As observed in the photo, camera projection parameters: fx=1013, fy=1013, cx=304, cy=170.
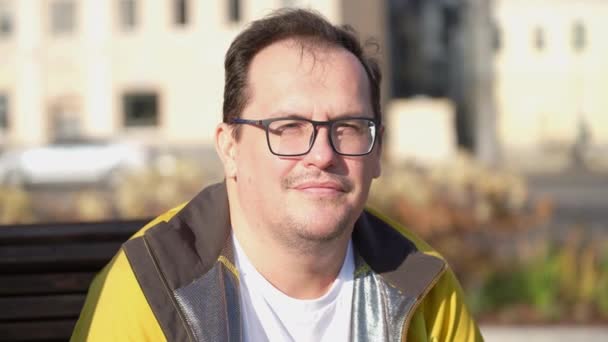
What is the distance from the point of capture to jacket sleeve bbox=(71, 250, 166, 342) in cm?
257

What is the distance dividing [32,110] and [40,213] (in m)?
30.2

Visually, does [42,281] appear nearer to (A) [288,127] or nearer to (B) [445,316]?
(A) [288,127]

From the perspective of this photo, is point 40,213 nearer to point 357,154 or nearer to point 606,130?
point 357,154

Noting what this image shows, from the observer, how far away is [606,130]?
163 feet

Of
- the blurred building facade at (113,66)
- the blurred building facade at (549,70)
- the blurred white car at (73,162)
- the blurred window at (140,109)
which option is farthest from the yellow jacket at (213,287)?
the blurred building facade at (549,70)

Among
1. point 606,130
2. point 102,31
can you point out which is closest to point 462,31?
point 606,130

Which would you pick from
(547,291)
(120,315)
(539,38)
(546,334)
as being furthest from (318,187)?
(539,38)

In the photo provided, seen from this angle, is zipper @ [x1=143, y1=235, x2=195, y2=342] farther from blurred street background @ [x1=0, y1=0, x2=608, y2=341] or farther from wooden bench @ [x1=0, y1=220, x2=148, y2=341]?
blurred street background @ [x1=0, y1=0, x2=608, y2=341]

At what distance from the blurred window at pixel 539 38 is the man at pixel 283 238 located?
165 feet

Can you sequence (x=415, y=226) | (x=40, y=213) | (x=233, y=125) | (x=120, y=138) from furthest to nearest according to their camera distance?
(x=120, y=138), (x=40, y=213), (x=415, y=226), (x=233, y=125)

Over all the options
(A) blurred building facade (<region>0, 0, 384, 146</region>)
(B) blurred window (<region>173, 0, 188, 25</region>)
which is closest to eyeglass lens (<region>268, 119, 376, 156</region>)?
(A) blurred building facade (<region>0, 0, 384, 146</region>)

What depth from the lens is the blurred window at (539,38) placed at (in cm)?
5159

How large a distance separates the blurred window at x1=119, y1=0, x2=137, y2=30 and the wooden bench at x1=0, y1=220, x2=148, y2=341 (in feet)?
118

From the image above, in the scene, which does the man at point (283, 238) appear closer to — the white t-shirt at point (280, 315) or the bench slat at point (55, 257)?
the white t-shirt at point (280, 315)
